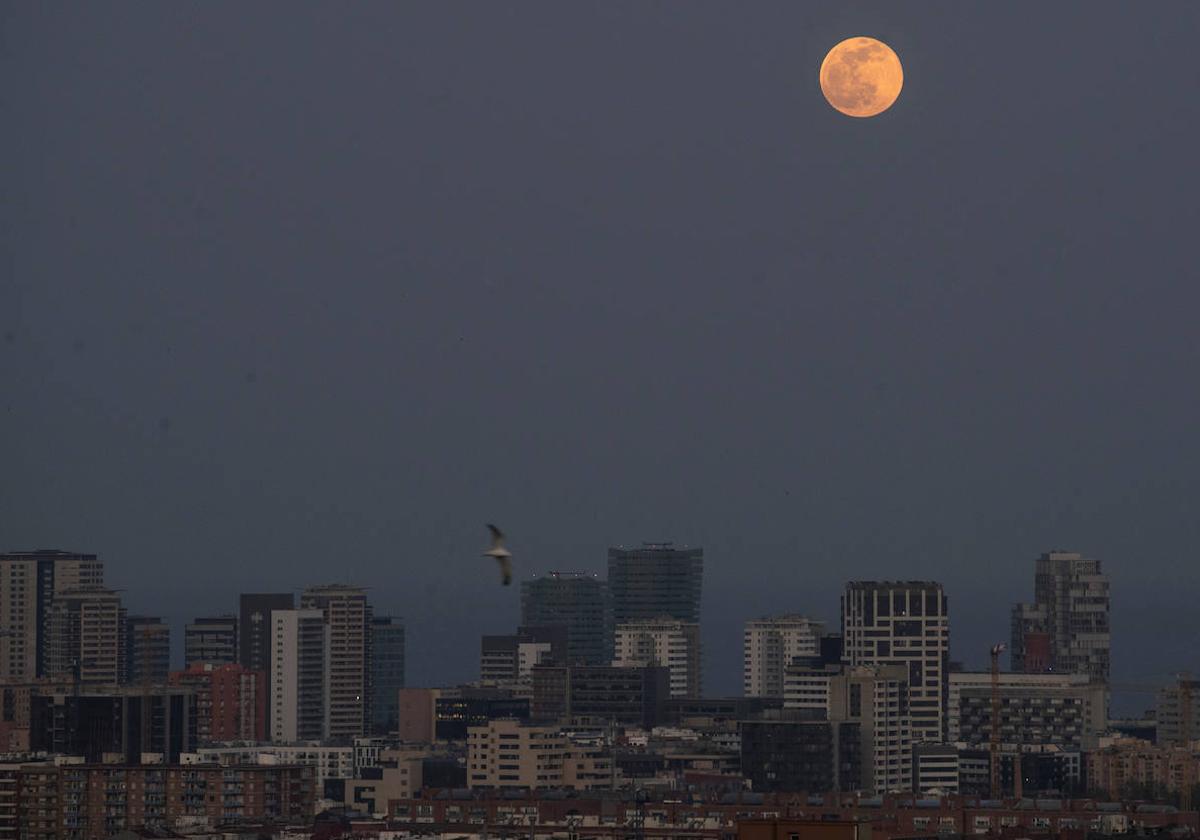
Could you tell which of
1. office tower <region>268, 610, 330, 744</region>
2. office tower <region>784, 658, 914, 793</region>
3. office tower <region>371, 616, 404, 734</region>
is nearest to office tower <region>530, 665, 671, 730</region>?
office tower <region>371, 616, 404, 734</region>

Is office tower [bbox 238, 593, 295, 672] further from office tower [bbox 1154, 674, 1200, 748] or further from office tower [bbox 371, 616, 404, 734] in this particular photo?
office tower [bbox 1154, 674, 1200, 748]

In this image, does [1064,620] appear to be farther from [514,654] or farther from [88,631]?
[88,631]

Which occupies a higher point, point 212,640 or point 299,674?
point 212,640

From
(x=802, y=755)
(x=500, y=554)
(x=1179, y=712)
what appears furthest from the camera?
(x=1179, y=712)

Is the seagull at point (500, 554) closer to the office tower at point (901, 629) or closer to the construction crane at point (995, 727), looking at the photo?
the construction crane at point (995, 727)

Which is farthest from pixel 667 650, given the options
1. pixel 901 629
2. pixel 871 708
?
pixel 871 708

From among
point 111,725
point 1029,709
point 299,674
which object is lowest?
point 111,725

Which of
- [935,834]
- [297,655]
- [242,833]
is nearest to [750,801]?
[935,834]

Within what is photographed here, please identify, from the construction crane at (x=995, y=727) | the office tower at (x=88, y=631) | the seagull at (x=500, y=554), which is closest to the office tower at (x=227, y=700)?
the office tower at (x=88, y=631)

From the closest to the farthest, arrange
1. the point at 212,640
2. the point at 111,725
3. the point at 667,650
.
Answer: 1. the point at 111,725
2. the point at 212,640
3. the point at 667,650
